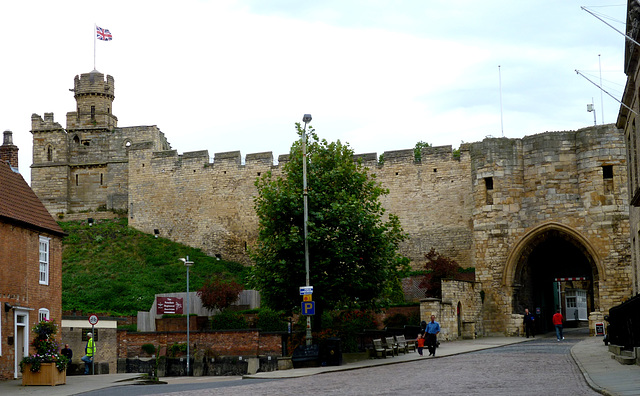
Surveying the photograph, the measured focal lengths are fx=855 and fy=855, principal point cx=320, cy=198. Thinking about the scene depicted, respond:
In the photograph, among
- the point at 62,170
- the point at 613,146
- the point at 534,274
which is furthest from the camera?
the point at 62,170

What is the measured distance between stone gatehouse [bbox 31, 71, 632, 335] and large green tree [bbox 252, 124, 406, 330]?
7.39m

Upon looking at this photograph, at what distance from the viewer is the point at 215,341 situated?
96.3 feet

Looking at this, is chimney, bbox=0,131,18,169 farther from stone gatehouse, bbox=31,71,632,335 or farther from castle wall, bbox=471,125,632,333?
castle wall, bbox=471,125,632,333

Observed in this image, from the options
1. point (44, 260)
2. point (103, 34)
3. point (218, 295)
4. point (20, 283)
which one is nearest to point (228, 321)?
point (218, 295)

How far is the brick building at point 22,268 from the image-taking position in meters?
22.4

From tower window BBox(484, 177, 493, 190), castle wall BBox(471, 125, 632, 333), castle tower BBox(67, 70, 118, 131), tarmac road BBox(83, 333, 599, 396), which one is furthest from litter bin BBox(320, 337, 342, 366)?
castle tower BBox(67, 70, 118, 131)

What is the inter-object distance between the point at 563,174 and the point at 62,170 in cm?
3409

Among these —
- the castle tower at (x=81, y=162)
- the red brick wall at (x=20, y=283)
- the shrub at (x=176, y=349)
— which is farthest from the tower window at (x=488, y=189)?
the castle tower at (x=81, y=162)

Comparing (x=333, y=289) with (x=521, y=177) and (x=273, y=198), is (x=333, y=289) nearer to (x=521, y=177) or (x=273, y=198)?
(x=273, y=198)

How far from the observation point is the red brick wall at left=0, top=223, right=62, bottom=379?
73.1 ft

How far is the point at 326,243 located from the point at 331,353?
3689 mm

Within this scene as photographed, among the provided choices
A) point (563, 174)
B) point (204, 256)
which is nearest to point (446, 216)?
point (563, 174)

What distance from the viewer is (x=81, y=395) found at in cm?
1806

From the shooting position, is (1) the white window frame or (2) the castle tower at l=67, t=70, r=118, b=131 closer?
(1) the white window frame
